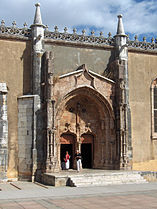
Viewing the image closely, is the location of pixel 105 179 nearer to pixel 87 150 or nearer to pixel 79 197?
pixel 79 197

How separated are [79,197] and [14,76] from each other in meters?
9.17

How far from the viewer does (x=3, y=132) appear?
18844 millimetres

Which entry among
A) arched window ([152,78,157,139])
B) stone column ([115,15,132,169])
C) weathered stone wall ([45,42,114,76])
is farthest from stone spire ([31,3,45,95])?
arched window ([152,78,157,139])

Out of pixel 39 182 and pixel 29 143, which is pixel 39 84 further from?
pixel 39 182

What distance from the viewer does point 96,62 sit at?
2173cm

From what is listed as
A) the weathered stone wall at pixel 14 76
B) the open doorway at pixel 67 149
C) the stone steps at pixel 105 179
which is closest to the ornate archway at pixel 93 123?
the open doorway at pixel 67 149

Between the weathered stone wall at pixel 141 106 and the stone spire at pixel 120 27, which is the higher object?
the stone spire at pixel 120 27

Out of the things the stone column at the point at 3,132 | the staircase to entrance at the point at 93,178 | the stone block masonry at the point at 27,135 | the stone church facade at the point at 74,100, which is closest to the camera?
the staircase to entrance at the point at 93,178

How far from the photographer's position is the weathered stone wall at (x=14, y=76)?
63.2ft

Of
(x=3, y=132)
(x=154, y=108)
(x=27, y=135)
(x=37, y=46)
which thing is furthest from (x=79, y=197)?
(x=154, y=108)

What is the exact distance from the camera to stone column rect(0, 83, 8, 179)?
18578mm

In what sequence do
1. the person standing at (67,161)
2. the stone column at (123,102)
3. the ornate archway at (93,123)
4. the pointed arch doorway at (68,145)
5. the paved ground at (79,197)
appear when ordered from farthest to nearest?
the pointed arch doorway at (68,145) → the ornate archway at (93,123) → the stone column at (123,102) → the person standing at (67,161) → the paved ground at (79,197)

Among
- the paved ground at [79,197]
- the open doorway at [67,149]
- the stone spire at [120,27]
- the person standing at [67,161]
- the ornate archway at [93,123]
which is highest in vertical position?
the stone spire at [120,27]

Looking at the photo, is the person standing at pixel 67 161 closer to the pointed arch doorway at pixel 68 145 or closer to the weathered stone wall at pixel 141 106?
the pointed arch doorway at pixel 68 145
